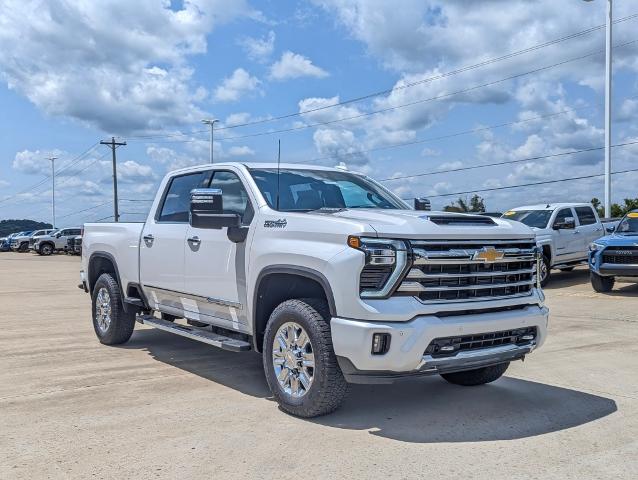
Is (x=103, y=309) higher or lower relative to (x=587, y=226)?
lower

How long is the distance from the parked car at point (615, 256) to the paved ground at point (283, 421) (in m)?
6.08

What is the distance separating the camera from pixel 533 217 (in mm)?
16453

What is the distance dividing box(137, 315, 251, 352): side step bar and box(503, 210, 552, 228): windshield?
1106 cm

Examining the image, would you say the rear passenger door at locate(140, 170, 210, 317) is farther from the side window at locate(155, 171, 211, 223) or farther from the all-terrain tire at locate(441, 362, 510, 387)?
the all-terrain tire at locate(441, 362, 510, 387)

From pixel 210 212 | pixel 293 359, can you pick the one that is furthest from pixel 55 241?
pixel 293 359

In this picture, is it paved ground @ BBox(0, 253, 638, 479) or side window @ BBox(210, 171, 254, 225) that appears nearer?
paved ground @ BBox(0, 253, 638, 479)

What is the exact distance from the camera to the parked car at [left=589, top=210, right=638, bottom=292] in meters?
13.5

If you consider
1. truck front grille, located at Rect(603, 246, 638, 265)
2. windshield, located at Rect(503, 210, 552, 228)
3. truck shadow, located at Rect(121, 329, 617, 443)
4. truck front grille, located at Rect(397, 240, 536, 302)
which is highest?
windshield, located at Rect(503, 210, 552, 228)

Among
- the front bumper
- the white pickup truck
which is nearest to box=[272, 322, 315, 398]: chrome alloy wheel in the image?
the white pickup truck

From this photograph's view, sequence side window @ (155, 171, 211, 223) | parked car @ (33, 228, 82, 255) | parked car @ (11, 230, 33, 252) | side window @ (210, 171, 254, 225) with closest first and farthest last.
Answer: side window @ (210, 171, 254, 225)
side window @ (155, 171, 211, 223)
parked car @ (33, 228, 82, 255)
parked car @ (11, 230, 33, 252)

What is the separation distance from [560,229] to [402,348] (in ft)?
41.8

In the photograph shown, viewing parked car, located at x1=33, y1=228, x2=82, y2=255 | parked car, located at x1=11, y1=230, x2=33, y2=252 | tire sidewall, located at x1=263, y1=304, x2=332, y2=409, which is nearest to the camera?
tire sidewall, located at x1=263, y1=304, x2=332, y2=409

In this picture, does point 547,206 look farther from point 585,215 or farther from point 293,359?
point 293,359

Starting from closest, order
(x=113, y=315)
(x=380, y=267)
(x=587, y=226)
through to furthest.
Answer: (x=380, y=267) < (x=113, y=315) < (x=587, y=226)
